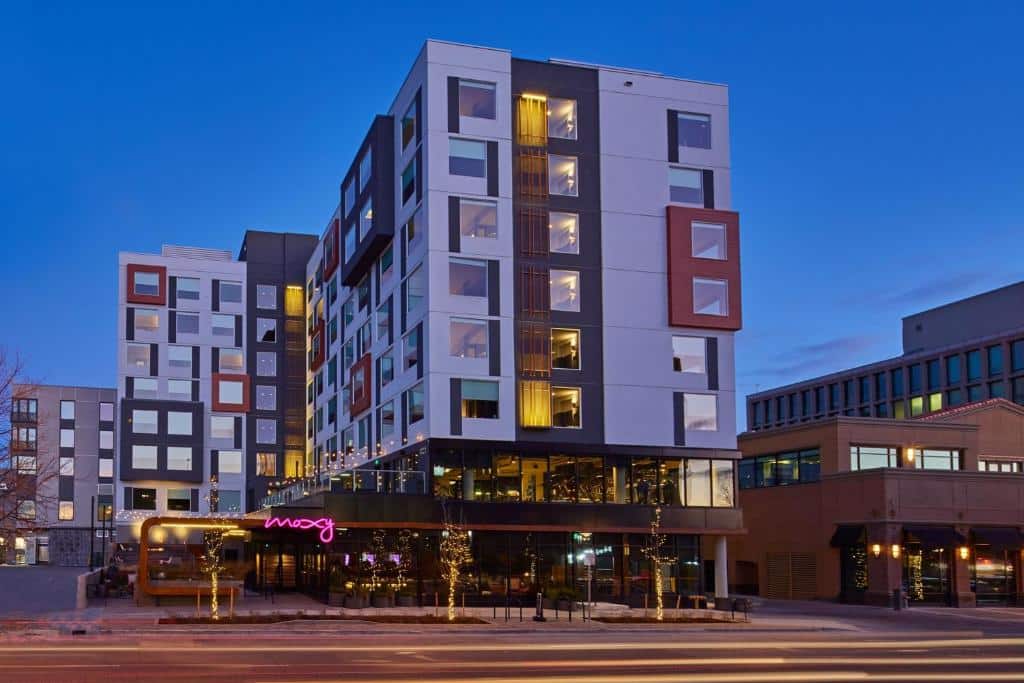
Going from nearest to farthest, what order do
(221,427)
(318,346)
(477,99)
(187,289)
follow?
(477,99)
(318,346)
(221,427)
(187,289)

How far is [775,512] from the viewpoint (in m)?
72.2

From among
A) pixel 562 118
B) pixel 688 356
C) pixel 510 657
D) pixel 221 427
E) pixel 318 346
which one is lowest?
pixel 510 657

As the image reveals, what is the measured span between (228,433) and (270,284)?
1451 cm

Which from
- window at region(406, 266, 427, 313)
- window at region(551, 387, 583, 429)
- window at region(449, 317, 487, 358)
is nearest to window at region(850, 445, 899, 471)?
window at region(551, 387, 583, 429)

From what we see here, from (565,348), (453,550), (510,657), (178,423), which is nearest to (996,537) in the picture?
(565,348)

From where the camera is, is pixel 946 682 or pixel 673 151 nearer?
pixel 946 682

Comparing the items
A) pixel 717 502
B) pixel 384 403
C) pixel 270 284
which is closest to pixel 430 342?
pixel 384 403

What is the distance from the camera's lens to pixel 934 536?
62.6 m

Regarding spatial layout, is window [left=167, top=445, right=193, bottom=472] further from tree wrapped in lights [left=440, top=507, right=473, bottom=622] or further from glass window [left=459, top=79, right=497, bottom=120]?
glass window [left=459, top=79, right=497, bottom=120]

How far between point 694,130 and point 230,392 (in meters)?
62.5

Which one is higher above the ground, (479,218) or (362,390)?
(479,218)

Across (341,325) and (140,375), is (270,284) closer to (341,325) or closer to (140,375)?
(140,375)

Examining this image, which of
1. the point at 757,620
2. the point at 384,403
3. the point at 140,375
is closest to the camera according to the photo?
the point at 757,620

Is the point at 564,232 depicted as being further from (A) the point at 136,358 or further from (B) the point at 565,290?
(A) the point at 136,358
